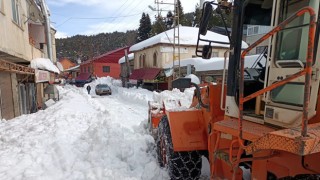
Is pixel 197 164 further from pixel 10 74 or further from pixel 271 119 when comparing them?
pixel 10 74

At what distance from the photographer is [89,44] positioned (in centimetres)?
8944

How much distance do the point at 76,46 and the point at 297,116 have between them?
105525 mm

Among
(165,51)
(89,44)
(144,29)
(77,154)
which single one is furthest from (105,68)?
(77,154)

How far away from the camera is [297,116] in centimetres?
206

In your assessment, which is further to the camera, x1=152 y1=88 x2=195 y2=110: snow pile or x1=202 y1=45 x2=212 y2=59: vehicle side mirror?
x1=152 y1=88 x2=195 y2=110: snow pile

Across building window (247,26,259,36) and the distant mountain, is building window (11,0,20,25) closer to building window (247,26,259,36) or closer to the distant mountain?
building window (247,26,259,36)

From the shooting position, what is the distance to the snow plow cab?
1806 millimetres

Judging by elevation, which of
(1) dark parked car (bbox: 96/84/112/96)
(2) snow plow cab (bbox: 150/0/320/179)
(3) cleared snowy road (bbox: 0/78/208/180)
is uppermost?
(2) snow plow cab (bbox: 150/0/320/179)

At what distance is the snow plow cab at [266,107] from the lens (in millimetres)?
1806

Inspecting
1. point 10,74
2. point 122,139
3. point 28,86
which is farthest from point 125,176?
point 28,86

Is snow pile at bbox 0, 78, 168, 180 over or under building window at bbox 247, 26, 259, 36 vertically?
under

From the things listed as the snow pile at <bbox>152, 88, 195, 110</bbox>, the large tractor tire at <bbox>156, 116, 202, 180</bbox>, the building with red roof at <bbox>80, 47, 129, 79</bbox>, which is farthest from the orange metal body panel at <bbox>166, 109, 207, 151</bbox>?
the building with red roof at <bbox>80, 47, 129, 79</bbox>

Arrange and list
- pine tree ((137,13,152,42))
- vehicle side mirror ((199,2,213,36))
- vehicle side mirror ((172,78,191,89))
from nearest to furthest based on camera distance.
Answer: vehicle side mirror ((199,2,213,36)) < vehicle side mirror ((172,78,191,89)) < pine tree ((137,13,152,42))

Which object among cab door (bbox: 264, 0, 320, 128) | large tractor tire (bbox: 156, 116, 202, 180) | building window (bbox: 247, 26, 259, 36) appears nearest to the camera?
cab door (bbox: 264, 0, 320, 128)
